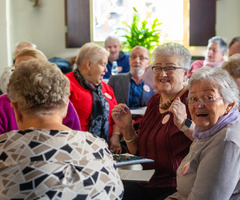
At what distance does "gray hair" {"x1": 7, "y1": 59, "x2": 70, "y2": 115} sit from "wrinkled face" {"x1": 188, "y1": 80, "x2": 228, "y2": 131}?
684 millimetres

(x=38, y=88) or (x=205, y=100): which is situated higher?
(x=38, y=88)

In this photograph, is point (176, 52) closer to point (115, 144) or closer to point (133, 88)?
point (115, 144)

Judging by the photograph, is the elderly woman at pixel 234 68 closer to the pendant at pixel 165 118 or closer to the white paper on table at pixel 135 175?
the pendant at pixel 165 118

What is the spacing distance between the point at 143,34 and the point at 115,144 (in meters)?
3.85

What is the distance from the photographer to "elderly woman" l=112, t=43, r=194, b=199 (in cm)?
225

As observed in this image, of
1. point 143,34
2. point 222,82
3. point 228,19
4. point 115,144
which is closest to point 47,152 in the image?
point 222,82

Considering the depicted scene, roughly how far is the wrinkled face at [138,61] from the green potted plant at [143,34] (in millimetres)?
2269

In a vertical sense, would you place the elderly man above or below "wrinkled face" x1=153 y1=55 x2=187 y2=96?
below

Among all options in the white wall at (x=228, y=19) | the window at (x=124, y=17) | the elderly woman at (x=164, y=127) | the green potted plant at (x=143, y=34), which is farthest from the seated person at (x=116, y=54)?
the elderly woman at (x=164, y=127)

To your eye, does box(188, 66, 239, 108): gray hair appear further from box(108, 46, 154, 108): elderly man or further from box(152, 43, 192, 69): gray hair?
box(108, 46, 154, 108): elderly man

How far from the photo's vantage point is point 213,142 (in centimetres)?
166

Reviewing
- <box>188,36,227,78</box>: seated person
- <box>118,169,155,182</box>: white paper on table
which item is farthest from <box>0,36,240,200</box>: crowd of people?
<box>188,36,227,78</box>: seated person

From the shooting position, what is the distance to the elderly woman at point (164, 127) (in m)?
2.25

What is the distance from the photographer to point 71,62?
7172mm
